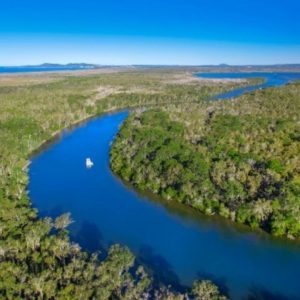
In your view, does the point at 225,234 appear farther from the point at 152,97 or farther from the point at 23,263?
the point at 152,97

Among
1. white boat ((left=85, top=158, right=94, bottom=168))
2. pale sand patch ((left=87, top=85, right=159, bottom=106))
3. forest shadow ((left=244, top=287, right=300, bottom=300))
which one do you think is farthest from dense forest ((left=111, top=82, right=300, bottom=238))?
pale sand patch ((left=87, top=85, right=159, bottom=106))

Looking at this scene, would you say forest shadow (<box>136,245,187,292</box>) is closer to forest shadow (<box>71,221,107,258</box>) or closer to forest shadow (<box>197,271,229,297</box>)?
forest shadow (<box>197,271,229,297</box>)

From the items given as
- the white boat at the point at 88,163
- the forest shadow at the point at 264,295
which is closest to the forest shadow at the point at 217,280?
the forest shadow at the point at 264,295

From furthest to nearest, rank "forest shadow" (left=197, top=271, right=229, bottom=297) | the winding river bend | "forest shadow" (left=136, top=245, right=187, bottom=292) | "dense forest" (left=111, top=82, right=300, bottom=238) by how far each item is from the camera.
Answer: "dense forest" (left=111, top=82, right=300, bottom=238)
the winding river bend
"forest shadow" (left=136, top=245, right=187, bottom=292)
"forest shadow" (left=197, top=271, right=229, bottom=297)

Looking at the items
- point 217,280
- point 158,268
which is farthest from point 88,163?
point 217,280

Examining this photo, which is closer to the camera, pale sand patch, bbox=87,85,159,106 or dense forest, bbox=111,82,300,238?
dense forest, bbox=111,82,300,238

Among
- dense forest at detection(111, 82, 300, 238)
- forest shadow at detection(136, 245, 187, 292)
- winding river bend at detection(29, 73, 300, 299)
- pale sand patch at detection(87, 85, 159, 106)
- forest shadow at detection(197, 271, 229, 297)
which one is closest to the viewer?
forest shadow at detection(197, 271, 229, 297)

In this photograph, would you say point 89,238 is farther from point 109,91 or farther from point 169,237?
point 109,91

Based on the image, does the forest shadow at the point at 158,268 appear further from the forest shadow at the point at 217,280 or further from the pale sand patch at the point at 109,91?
the pale sand patch at the point at 109,91
